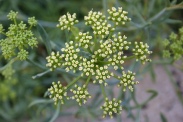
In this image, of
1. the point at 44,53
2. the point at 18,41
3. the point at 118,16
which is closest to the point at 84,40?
the point at 118,16

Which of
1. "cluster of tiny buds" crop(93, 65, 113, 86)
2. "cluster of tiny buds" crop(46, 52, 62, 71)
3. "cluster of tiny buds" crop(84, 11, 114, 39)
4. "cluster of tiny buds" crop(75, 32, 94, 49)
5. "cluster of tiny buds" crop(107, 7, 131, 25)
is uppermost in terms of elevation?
"cluster of tiny buds" crop(107, 7, 131, 25)

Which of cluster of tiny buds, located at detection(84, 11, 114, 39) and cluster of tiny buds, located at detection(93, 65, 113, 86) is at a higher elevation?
cluster of tiny buds, located at detection(84, 11, 114, 39)

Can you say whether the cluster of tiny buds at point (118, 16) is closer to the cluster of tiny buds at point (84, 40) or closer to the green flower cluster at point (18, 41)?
the cluster of tiny buds at point (84, 40)

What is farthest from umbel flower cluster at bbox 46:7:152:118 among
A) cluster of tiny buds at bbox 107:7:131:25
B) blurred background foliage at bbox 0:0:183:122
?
blurred background foliage at bbox 0:0:183:122

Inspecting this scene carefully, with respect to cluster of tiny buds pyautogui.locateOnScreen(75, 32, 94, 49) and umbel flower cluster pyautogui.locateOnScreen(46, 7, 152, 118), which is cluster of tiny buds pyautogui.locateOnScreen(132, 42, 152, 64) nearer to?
umbel flower cluster pyautogui.locateOnScreen(46, 7, 152, 118)

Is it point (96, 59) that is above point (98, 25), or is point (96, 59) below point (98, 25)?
below

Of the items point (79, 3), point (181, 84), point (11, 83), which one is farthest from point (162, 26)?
point (11, 83)

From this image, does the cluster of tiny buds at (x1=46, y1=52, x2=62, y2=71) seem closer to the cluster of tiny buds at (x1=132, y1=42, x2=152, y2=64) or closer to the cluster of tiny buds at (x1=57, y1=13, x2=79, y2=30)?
the cluster of tiny buds at (x1=57, y1=13, x2=79, y2=30)

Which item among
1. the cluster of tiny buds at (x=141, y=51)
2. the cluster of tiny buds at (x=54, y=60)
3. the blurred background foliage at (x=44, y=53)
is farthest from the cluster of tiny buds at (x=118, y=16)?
the blurred background foliage at (x=44, y=53)

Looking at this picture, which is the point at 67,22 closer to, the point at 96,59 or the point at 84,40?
the point at 84,40

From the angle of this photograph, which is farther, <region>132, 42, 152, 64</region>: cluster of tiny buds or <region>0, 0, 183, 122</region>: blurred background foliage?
<region>0, 0, 183, 122</region>: blurred background foliage

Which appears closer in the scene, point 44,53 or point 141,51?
point 141,51
